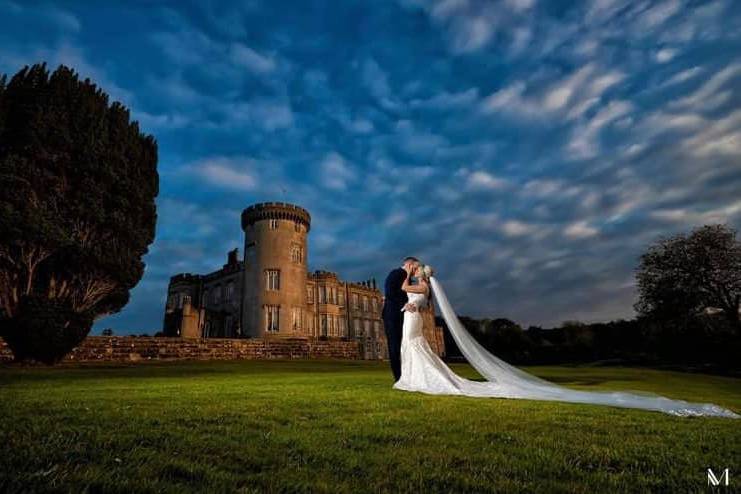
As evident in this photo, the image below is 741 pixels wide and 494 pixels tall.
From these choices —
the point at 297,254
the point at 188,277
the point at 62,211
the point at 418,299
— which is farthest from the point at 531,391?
the point at 188,277

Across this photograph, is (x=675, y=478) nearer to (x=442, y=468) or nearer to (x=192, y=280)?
(x=442, y=468)

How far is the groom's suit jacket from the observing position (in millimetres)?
10984

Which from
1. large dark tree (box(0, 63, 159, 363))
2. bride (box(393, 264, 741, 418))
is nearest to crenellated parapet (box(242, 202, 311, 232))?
large dark tree (box(0, 63, 159, 363))

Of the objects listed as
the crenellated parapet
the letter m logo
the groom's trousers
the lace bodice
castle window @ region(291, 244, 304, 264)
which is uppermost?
the crenellated parapet

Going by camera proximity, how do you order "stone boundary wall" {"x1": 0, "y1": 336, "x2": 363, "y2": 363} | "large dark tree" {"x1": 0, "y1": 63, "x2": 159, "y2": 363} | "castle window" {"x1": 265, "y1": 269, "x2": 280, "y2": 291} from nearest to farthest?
"large dark tree" {"x1": 0, "y1": 63, "x2": 159, "y2": 363}, "stone boundary wall" {"x1": 0, "y1": 336, "x2": 363, "y2": 363}, "castle window" {"x1": 265, "y1": 269, "x2": 280, "y2": 291}

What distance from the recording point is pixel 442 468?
314cm

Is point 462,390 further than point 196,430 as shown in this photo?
Yes

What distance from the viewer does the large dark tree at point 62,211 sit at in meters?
18.7

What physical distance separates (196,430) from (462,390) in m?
6.42

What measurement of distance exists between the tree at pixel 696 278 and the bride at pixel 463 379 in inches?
1226

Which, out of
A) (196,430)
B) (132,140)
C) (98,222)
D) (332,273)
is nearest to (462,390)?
(196,430)

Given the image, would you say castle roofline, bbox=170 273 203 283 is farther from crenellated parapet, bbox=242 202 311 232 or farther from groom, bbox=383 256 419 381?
groom, bbox=383 256 419 381

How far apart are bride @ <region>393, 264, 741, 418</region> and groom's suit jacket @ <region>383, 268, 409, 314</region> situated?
207 millimetres

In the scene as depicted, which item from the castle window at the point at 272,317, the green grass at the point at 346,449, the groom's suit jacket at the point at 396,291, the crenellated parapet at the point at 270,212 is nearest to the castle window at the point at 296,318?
the castle window at the point at 272,317
